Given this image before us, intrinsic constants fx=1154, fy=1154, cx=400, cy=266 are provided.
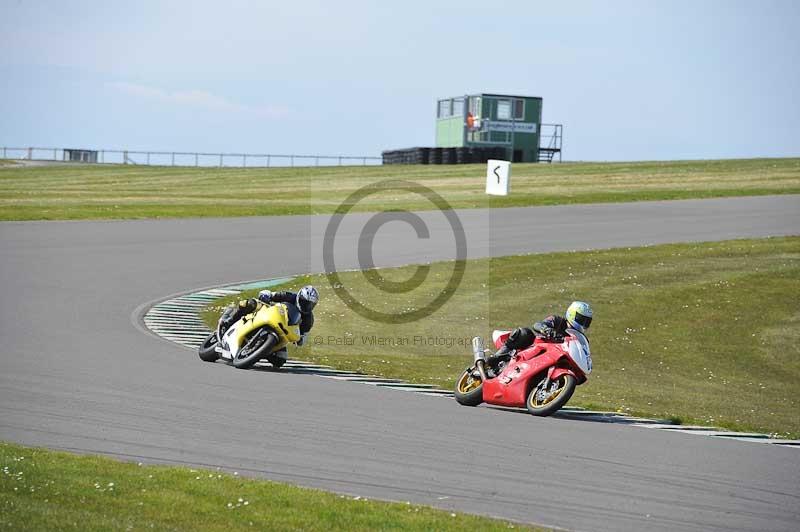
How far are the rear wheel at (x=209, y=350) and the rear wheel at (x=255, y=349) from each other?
394 mm

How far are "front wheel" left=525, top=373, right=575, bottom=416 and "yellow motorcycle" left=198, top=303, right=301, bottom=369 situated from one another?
3.98m

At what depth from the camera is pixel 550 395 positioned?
45.2ft

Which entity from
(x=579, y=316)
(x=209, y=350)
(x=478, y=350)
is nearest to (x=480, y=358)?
Result: (x=478, y=350)

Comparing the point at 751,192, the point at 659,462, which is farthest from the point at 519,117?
the point at 659,462

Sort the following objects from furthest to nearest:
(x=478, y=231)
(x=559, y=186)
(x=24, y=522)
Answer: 1. (x=559, y=186)
2. (x=478, y=231)
3. (x=24, y=522)

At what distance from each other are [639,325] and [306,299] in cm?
930

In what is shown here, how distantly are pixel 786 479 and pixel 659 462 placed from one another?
116 centimetres

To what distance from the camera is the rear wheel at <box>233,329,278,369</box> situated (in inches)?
632

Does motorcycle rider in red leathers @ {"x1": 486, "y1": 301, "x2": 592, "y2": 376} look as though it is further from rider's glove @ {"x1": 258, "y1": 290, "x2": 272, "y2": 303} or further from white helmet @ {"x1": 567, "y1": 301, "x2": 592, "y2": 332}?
rider's glove @ {"x1": 258, "y1": 290, "x2": 272, "y2": 303}

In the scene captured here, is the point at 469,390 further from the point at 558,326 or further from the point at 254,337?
the point at 254,337

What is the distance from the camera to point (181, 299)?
2334 cm

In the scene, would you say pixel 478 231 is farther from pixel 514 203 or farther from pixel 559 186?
pixel 559 186

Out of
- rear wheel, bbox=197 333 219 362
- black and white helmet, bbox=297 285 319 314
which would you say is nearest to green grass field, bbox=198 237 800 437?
black and white helmet, bbox=297 285 319 314

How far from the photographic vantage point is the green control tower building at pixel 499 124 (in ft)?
232
